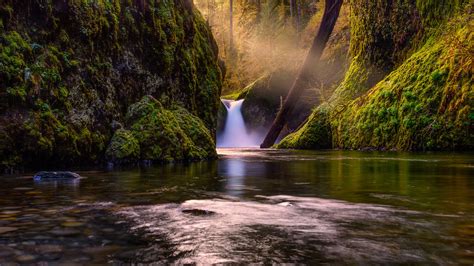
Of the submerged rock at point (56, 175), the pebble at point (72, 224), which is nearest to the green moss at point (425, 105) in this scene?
the submerged rock at point (56, 175)

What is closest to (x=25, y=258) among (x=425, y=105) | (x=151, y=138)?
(x=151, y=138)

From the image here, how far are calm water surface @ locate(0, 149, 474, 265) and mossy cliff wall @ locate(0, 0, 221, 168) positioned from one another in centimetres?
240

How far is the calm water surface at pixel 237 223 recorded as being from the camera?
246 centimetres

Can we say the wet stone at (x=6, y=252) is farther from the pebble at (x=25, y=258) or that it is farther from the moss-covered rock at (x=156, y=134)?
the moss-covered rock at (x=156, y=134)

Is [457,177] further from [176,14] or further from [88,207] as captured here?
[176,14]

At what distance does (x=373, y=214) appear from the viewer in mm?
3672

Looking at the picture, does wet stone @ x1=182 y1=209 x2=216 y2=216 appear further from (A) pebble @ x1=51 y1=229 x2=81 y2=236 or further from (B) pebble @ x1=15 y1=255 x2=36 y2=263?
(B) pebble @ x1=15 y1=255 x2=36 y2=263

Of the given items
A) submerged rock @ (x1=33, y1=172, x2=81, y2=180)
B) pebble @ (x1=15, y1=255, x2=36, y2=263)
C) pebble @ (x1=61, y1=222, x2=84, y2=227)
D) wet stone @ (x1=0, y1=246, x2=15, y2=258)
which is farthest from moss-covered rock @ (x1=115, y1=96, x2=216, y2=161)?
pebble @ (x1=15, y1=255, x2=36, y2=263)

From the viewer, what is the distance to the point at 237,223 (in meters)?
3.37

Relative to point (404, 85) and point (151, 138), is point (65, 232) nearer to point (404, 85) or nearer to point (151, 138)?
point (151, 138)

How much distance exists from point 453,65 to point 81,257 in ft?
49.4

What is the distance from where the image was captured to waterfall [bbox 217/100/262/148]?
29.5 metres

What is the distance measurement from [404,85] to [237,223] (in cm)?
1528

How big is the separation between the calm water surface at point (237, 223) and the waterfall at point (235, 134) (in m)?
23.5
